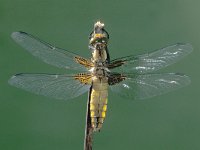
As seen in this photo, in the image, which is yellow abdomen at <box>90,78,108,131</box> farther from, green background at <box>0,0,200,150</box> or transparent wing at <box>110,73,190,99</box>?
green background at <box>0,0,200,150</box>

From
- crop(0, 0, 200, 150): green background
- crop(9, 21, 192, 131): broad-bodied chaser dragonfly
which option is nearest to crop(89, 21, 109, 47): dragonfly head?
crop(9, 21, 192, 131): broad-bodied chaser dragonfly

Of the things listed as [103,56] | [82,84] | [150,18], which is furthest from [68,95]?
[150,18]

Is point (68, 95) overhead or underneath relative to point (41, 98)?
underneath

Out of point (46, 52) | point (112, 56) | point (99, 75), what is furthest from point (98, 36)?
point (112, 56)

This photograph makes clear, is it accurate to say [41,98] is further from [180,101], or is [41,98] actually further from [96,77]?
[96,77]

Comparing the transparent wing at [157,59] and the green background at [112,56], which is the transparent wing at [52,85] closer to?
the transparent wing at [157,59]

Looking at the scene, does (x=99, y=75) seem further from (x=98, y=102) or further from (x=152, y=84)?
(x=152, y=84)

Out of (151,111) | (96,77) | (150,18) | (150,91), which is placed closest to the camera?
(96,77)

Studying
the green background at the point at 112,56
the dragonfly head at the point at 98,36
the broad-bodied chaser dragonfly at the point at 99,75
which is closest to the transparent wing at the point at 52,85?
the broad-bodied chaser dragonfly at the point at 99,75
